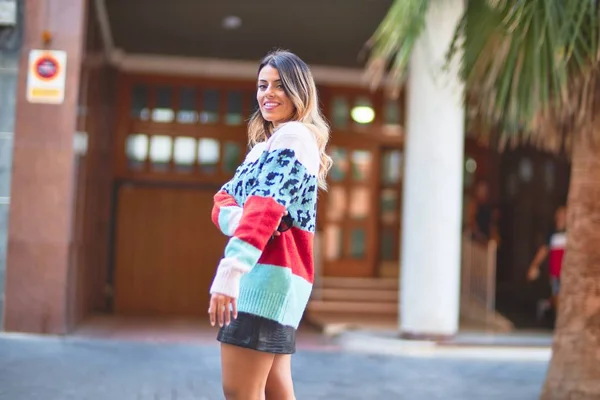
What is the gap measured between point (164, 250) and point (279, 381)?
33.5 ft

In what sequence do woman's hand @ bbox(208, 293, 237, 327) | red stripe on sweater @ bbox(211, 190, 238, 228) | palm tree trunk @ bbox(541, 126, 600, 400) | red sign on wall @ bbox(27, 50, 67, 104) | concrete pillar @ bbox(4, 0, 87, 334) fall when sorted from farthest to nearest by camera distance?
red sign on wall @ bbox(27, 50, 67, 104)
concrete pillar @ bbox(4, 0, 87, 334)
palm tree trunk @ bbox(541, 126, 600, 400)
red stripe on sweater @ bbox(211, 190, 238, 228)
woman's hand @ bbox(208, 293, 237, 327)

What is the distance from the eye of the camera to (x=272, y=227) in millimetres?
2699

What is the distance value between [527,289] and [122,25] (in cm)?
816

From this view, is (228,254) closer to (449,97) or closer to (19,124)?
(19,124)

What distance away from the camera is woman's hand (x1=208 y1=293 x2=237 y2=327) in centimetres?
265

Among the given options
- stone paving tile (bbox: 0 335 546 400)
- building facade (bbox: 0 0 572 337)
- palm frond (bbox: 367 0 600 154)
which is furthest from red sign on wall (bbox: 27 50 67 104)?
palm frond (bbox: 367 0 600 154)

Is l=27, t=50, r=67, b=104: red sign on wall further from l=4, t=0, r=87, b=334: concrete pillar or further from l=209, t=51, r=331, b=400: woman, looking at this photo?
l=209, t=51, r=331, b=400: woman

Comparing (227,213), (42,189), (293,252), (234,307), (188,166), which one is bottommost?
(234,307)

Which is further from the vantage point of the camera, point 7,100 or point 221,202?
point 7,100

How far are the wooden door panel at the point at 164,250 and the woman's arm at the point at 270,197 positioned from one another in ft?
33.2

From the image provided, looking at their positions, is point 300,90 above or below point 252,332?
above

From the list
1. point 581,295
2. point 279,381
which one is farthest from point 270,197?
point 581,295

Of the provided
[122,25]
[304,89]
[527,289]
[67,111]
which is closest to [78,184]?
[67,111]

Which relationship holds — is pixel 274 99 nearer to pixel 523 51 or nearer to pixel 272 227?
pixel 272 227
